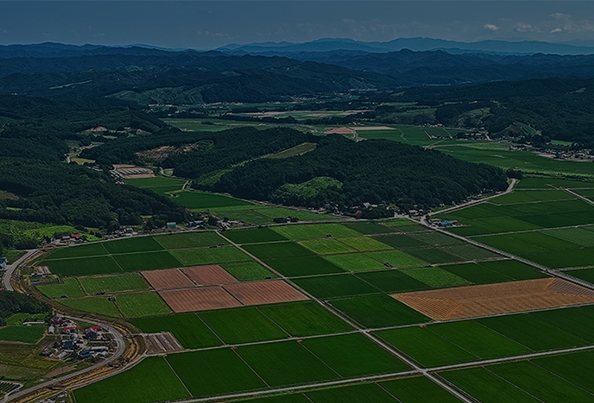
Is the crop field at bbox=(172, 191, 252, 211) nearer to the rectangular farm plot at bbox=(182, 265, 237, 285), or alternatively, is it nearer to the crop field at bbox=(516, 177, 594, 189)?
the rectangular farm plot at bbox=(182, 265, 237, 285)

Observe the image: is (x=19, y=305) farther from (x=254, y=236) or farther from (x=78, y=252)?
(x=254, y=236)

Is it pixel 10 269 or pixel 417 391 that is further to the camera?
pixel 10 269

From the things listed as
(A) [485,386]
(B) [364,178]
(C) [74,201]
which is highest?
(C) [74,201]

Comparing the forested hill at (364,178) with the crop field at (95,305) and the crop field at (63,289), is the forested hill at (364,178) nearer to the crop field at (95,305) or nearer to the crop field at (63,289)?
the crop field at (63,289)

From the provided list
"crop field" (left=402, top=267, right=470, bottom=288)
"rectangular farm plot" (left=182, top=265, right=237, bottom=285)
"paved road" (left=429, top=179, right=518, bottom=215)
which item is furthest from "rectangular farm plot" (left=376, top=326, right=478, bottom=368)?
"paved road" (left=429, top=179, right=518, bottom=215)

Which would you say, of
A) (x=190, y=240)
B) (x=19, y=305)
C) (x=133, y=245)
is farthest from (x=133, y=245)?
(x=19, y=305)

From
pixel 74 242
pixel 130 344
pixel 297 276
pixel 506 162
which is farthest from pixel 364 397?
pixel 506 162

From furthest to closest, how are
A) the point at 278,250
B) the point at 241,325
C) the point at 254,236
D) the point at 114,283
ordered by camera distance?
the point at 254,236 → the point at 278,250 → the point at 114,283 → the point at 241,325

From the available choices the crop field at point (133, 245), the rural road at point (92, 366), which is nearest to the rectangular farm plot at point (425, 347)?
the rural road at point (92, 366)
